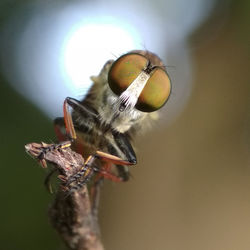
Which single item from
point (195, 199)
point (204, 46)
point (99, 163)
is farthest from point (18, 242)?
point (204, 46)

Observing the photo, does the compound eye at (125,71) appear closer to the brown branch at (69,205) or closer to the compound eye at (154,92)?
the compound eye at (154,92)

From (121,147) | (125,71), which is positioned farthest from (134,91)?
(121,147)

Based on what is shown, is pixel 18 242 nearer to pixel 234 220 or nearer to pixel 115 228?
pixel 115 228

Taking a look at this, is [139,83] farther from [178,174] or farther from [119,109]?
[178,174]

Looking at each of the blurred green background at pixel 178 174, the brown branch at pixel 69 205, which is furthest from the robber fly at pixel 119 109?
the blurred green background at pixel 178 174

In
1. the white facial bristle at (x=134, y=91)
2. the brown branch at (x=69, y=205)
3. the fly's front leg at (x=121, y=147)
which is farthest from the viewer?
the fly's front leg at (x=121, y=147)
